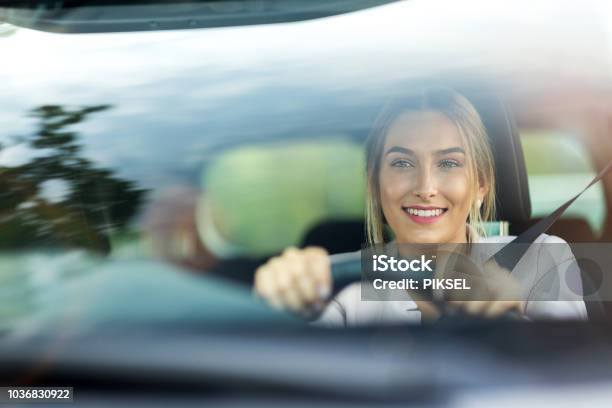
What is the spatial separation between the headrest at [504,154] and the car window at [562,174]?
0.07 ft

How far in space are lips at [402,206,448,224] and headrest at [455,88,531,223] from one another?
0.14 meters

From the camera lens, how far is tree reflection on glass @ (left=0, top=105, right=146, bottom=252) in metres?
1.78

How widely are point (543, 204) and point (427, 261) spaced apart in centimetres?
29

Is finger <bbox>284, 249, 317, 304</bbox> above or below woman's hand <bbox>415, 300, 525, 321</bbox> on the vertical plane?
above

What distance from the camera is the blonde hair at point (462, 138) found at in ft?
5.79

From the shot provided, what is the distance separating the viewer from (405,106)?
5.85ft

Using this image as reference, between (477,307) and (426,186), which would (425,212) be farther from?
(477,307)

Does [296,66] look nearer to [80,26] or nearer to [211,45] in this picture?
[211,45]

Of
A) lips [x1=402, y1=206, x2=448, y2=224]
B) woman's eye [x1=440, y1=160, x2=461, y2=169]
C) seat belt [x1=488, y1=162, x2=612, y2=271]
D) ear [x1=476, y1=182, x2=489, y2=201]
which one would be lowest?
seat belt [x1=488, y1=162, x2=612, y2=271]

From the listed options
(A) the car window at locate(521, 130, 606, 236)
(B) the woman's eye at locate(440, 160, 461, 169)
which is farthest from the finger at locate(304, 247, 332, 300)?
(A) the car window at locate(521, 130, 606, 236)

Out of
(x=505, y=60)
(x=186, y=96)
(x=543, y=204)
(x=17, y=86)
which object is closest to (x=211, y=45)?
(x=186, y=96)

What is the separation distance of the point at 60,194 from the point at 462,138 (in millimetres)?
920

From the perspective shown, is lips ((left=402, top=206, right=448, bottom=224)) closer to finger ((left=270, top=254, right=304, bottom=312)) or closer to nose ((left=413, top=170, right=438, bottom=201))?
nose ((left=413, top=170, right=438, bottom=201))

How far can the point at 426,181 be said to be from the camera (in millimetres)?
1763
